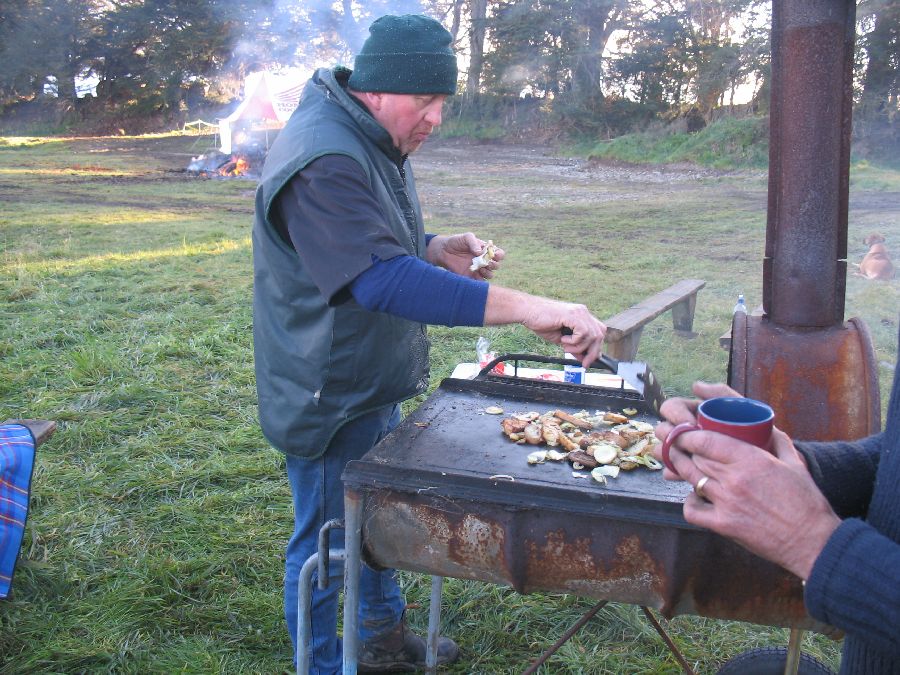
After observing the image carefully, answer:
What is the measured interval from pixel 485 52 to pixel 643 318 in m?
20.9

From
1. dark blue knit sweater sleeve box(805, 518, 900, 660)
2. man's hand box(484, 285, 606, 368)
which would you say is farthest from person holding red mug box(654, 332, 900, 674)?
man's hand box(484, 285, 606, 368)

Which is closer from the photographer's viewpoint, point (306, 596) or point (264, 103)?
point (306, 596)

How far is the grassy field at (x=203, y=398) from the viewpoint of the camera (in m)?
2.73

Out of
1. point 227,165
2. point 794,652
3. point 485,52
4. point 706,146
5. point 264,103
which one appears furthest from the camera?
point 485,52

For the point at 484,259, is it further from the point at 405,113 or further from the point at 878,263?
the point at 878,263

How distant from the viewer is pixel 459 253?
2.65 m

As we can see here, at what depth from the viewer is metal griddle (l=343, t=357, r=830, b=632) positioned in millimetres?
1501

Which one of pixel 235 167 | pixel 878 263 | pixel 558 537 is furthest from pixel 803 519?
pixel 235 167

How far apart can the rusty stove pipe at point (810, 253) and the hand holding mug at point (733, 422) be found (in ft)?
5.38

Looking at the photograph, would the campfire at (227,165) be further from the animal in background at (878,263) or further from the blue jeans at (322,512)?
the blue jeans at (322,512)

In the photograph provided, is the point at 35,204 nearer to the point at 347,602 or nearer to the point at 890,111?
the point at 347,602

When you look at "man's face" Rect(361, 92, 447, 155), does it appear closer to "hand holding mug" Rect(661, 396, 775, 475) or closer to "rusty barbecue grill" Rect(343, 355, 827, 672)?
"rusty barbecue grill" Rect(343, 355, 827, 672)

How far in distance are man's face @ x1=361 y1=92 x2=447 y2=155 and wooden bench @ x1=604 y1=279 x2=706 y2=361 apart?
2639 mm

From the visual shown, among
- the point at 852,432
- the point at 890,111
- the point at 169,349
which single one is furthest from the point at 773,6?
the point at 890,111
